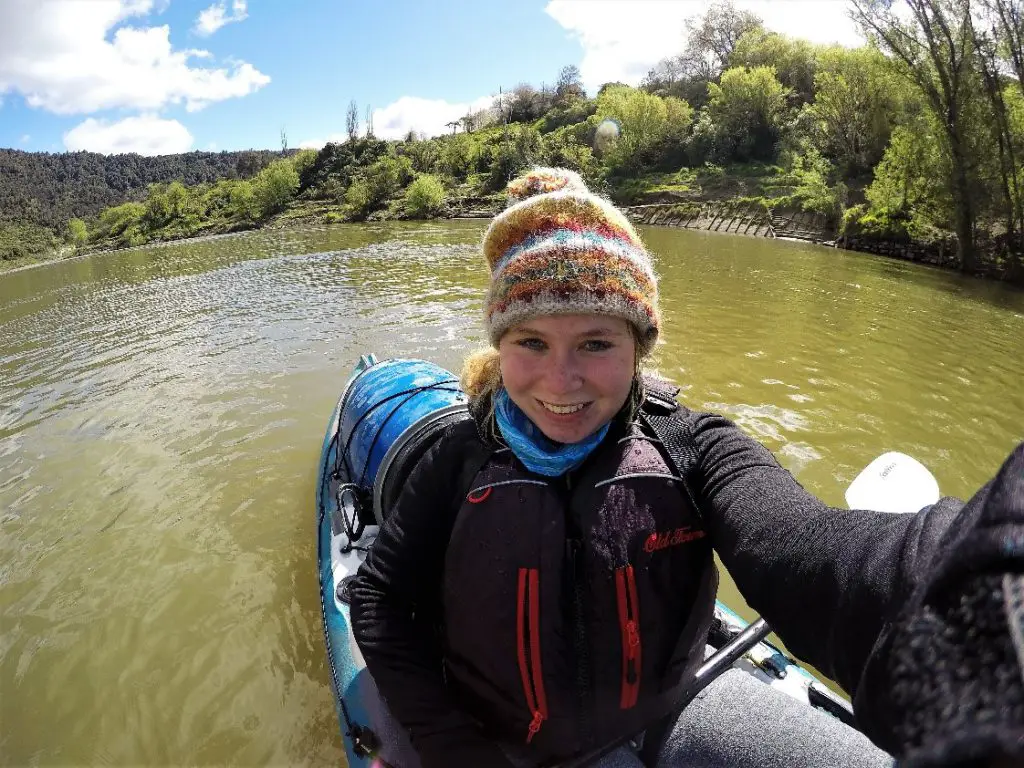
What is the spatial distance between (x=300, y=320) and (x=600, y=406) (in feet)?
44.4

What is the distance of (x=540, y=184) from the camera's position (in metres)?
1.95

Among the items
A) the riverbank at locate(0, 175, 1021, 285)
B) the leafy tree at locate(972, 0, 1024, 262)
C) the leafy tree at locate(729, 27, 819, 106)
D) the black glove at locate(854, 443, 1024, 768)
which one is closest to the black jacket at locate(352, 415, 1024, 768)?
the black glove at locate(854, 443, 1024, 768)

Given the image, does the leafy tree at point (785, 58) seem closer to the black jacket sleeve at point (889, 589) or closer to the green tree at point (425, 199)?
the green tree at point (425, 199)

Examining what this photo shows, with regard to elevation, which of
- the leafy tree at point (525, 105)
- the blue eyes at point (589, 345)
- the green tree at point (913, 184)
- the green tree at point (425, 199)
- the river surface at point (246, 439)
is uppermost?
the leafy tree at point (525, 105)

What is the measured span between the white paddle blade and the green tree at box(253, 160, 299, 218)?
274 feet

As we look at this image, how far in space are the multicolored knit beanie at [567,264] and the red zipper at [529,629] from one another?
79 cm

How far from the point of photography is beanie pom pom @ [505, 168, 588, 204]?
1.92 metres

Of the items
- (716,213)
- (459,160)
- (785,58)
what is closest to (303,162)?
(459,160)

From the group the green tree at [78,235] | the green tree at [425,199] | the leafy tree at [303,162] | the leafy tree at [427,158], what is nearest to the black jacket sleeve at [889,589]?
the green tree at [425,199]

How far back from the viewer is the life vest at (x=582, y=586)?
1.65m

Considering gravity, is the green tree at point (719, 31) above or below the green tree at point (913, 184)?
above

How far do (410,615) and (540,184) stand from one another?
62.9 inches

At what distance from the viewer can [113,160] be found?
528ft

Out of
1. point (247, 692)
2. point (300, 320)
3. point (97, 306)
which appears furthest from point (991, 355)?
point (97, 306)
